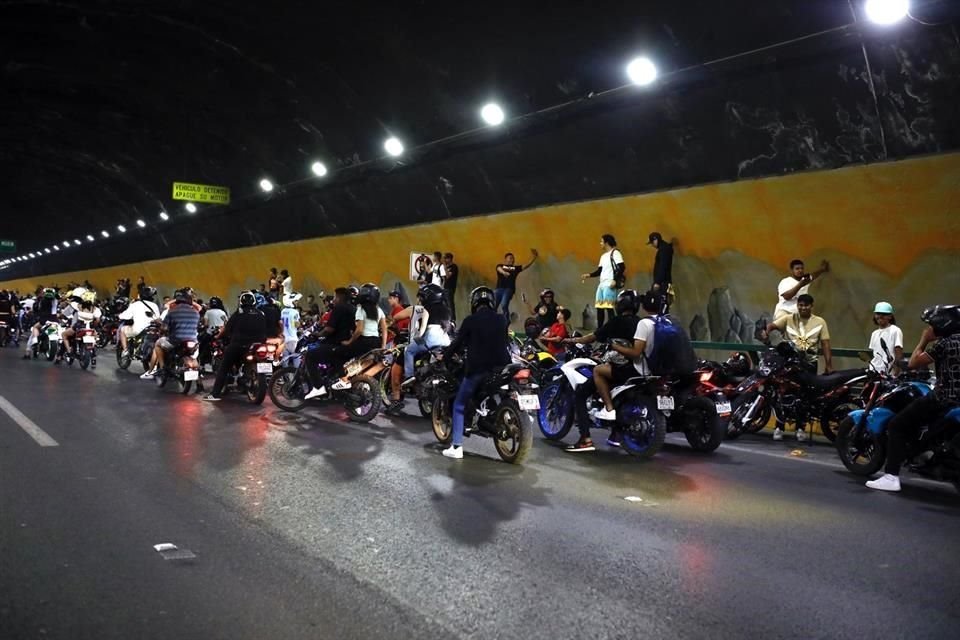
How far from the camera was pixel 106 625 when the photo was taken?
4.21 metres

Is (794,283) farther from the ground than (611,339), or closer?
farther from the ground

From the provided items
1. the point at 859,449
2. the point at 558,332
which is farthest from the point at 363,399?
the point at 859,449

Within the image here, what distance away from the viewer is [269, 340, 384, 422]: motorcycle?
1204 cm

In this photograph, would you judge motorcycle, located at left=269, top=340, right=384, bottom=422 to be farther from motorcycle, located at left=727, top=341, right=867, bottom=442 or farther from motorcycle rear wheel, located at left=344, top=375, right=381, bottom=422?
motorcycle, located at left=727, top=341, right=867, bottom=442

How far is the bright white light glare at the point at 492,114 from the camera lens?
17.2 metres

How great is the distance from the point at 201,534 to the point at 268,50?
14987mm

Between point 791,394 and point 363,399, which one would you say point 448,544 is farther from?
point 791,394

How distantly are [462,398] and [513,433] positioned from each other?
0.70 metres

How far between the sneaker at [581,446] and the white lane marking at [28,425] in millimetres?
5460

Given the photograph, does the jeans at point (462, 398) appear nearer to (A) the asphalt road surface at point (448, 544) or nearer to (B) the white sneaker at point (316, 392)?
(A) the asphalt road surface at point (448, 544)

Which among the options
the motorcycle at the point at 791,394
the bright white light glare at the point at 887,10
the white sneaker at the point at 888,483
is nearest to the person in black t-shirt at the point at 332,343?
the motorcycle at the point at 791,394

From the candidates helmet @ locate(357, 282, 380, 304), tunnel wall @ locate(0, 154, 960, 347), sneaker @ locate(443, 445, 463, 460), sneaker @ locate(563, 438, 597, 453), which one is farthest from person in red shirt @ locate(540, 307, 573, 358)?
sneaker @ locate(443, 445, 463, 460)

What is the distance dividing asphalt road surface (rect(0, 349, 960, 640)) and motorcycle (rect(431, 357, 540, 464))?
12.0 inches

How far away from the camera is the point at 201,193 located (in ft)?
94.4
